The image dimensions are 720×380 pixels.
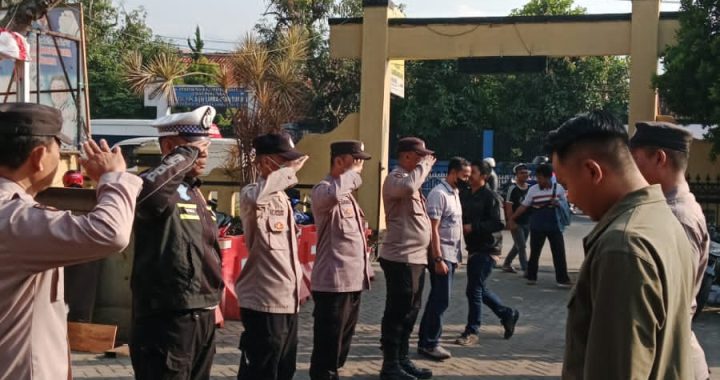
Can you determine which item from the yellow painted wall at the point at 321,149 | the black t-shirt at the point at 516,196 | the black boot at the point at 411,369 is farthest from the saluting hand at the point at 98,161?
the yellow painted wall at the point at 321,149

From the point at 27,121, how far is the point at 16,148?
93 mm

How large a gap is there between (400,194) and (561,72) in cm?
2445

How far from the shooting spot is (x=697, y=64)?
38.9ft

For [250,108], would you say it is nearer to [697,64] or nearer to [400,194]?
[697,64]

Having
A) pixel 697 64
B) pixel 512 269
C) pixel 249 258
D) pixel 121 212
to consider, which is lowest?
pixel 512 269

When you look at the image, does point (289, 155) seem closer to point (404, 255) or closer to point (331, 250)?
point (331, 250)

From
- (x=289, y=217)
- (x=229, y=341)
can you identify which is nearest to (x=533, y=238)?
(x=229, y=341)

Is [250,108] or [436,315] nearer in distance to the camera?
[436,315]

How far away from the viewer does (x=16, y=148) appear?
259 cm

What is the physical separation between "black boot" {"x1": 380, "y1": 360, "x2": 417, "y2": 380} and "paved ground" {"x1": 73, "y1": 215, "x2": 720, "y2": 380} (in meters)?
0.21

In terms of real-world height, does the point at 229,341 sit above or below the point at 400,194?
below

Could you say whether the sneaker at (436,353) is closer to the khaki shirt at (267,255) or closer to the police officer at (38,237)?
the khaki shirt at (267,255)

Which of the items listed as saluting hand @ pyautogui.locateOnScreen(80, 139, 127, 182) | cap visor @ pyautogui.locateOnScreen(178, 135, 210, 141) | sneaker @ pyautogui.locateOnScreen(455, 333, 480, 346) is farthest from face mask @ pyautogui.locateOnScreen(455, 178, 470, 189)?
saluting hand @ pyautogui.locateOnScreen(80, 139, 127, 182)

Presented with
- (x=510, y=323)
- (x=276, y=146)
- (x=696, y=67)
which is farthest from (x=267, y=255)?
(x=696, y=67)
